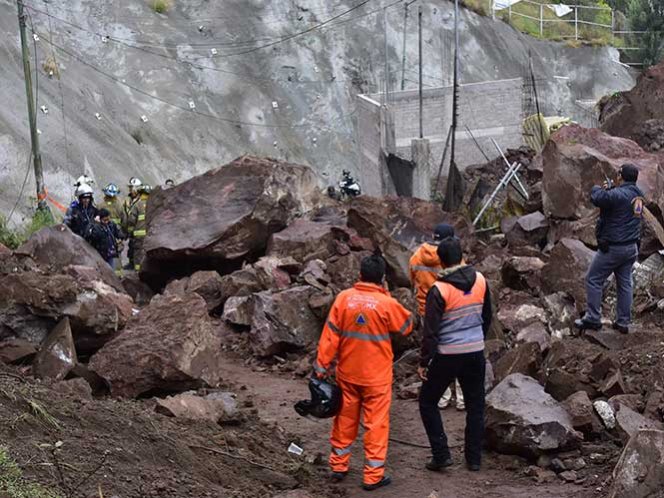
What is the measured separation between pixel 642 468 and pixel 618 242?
379 cm

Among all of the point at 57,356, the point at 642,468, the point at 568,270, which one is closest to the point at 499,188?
the point at 568,270

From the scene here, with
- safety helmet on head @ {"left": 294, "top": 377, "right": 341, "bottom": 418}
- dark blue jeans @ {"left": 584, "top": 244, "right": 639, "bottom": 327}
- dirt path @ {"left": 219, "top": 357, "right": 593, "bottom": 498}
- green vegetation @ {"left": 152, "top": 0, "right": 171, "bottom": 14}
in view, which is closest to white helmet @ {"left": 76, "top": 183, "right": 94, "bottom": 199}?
dirt path @ {"left": 219, "top": 357, "right": 593, "bottom": 498}

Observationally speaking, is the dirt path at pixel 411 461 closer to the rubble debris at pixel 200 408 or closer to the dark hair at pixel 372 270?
the rubble debris at pixel 200 408

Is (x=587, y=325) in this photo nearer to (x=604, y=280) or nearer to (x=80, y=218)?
(x=604, y=280)

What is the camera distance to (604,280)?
9.46 m

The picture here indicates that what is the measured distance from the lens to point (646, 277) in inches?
452

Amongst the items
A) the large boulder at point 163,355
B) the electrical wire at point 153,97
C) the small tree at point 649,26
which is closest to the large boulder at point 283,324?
the large boulder at point 163,355

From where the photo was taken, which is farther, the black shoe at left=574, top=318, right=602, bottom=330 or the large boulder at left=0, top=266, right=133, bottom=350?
the black shoe at left=574, top=318, right=602, bottom=330

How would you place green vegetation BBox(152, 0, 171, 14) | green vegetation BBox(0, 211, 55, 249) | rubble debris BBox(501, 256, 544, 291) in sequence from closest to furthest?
rubble debris BBox(501, 256, 544, 291), green vegetation BBox(0, 211, 55, 249), green vegetation BBox(152, 0, 171, 14)

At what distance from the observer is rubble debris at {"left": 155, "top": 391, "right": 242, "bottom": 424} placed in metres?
7.47

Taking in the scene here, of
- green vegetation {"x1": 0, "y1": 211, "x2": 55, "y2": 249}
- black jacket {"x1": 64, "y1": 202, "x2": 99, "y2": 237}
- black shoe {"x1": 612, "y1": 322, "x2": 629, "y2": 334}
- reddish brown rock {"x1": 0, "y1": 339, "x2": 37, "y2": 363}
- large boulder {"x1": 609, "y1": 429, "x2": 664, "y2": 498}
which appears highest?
black jacket {"x1": 64, "y1": 202, "x2": 99, "y2": 237}

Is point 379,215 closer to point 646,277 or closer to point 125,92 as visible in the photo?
point 646,277

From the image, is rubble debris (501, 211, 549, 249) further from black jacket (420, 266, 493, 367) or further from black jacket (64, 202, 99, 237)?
black jacket (420, 266, 493, 367)

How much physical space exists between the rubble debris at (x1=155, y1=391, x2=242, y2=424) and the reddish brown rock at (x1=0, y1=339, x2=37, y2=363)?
6.07 ft
